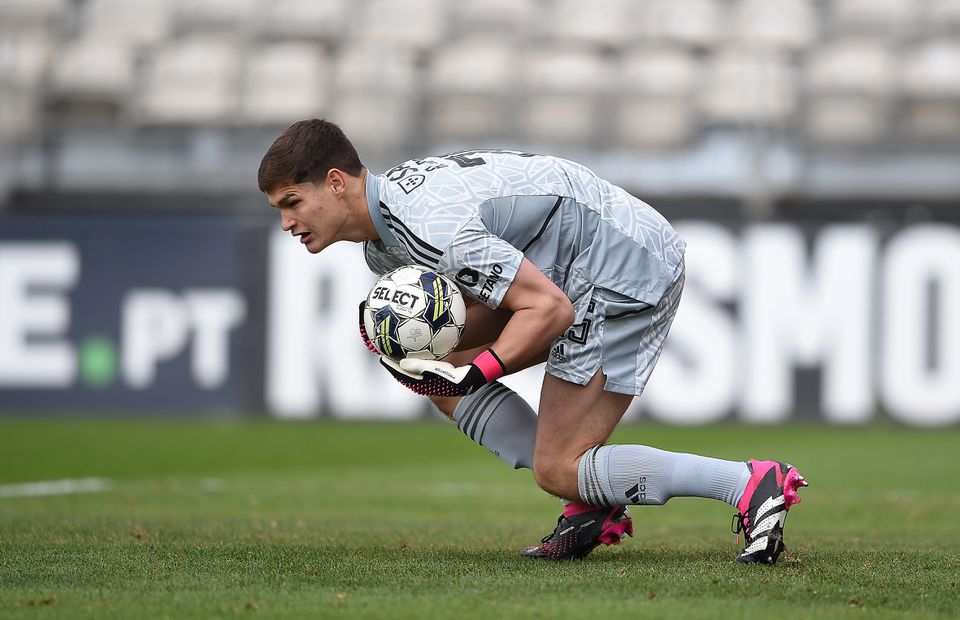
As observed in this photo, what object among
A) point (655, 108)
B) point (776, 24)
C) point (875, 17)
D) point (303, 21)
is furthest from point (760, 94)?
point (303, 21)

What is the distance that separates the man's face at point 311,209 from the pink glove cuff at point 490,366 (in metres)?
0.70

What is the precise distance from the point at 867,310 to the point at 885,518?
7.13 meters

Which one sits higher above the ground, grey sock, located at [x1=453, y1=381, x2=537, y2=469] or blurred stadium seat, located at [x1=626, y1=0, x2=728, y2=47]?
blurred stadium seat, located at [x1=626, y1=0, x2=728, y2=47]

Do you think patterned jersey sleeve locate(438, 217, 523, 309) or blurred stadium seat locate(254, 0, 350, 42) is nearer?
patterned jersey sleeve locate(438, 217, 523, 309)

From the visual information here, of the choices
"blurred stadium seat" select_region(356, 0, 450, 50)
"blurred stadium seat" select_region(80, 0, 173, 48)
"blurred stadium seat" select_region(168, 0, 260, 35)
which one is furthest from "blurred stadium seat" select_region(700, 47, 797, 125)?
"blurred stadium seat" select_region(80, 0, 173, 48)

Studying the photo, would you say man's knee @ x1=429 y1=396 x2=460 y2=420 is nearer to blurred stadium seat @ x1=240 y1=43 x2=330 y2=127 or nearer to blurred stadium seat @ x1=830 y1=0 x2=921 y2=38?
blurred stadium seat @ x1=240 y1=43 x2=330 y2=127

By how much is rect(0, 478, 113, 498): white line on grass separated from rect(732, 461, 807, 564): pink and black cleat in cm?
515

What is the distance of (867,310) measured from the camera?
46.3ft

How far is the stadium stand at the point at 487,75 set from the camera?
16109 millimetres

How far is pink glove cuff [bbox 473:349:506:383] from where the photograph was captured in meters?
4.55

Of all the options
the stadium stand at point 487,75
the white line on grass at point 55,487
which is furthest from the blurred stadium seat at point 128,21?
the white line on grass at point 55,487

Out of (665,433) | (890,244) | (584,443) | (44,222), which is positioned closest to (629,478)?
(584,443)

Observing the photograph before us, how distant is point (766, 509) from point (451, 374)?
1.14m

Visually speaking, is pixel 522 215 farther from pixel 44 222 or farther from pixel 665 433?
pixel 44 222
